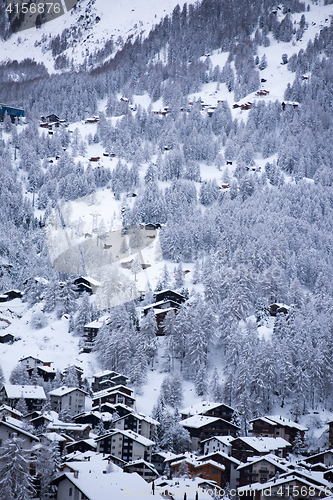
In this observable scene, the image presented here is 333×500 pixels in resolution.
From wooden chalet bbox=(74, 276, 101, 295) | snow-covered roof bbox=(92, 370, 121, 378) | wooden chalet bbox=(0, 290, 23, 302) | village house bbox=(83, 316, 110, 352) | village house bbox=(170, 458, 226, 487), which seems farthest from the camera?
wooden chalet bbox=(74, 276, 101, 295)

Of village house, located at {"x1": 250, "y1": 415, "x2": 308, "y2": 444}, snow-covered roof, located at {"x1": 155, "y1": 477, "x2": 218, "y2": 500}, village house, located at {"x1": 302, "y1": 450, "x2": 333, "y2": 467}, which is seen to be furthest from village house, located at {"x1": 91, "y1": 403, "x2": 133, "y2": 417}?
village house, located at {"x1": 302, "y1": 450, "x2": 333, "y2": 467}

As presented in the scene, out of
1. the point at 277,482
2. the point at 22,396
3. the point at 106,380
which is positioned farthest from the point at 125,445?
the point at 277,482

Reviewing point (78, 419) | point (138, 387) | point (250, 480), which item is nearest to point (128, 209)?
point (138, 387)

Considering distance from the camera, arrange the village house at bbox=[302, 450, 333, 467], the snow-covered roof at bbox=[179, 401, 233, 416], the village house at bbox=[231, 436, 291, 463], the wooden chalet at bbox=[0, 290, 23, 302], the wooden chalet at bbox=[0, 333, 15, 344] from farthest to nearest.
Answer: the wooden chalet at bbox=[0, 290, 23, 302]
the wooden chalet at bbox=[0, 333, 15, 344]
the snow-covered roof at bbox=[179, 401, 233, 416]
the village house at bbox=[231, 436, 291, 463]
the village house at bbox=[302, 450, 333, 467]

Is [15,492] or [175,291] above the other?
[15,492]

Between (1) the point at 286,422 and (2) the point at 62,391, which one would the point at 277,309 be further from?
(2) the point at 62,391

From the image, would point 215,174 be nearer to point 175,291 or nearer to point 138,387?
point 175,291

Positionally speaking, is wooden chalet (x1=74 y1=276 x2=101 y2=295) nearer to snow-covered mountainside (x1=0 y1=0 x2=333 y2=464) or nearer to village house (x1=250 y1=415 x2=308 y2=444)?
snow-covered mountainside (x1=0 y1=0 x2=333 y2=464)
